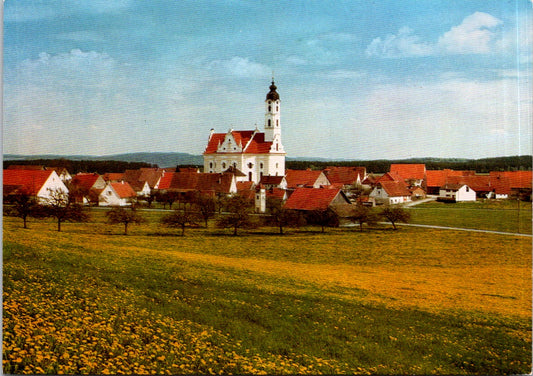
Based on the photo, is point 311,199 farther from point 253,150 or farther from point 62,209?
point 62,209

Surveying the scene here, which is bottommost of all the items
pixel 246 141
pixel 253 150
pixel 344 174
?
pixel 344 174

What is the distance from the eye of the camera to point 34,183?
711cm

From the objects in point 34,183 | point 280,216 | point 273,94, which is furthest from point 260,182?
point 34,183

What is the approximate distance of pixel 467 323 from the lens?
5633 millimetres

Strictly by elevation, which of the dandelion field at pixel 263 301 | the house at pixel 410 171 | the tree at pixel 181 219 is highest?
the house at pixel 410 171

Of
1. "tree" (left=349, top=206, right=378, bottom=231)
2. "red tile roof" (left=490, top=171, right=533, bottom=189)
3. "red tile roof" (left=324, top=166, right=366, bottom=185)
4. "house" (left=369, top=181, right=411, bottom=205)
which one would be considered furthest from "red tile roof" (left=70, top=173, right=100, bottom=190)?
"red tile roof" (left=490, top=171, right=533, bottom=189)

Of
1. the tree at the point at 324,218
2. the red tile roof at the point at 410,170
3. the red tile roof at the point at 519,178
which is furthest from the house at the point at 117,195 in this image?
the red tile roof at the point at 519,178

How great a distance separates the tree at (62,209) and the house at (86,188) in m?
0.13

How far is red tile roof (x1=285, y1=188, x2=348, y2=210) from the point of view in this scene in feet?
24.8

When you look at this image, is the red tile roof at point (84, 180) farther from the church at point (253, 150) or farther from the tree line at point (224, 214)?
the church at point (253, 150)

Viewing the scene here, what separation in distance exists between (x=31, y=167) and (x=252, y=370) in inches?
189

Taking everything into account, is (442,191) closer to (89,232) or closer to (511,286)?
(511,286)

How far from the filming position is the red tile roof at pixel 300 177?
7.51 meters

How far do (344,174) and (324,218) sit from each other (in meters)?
0.82
